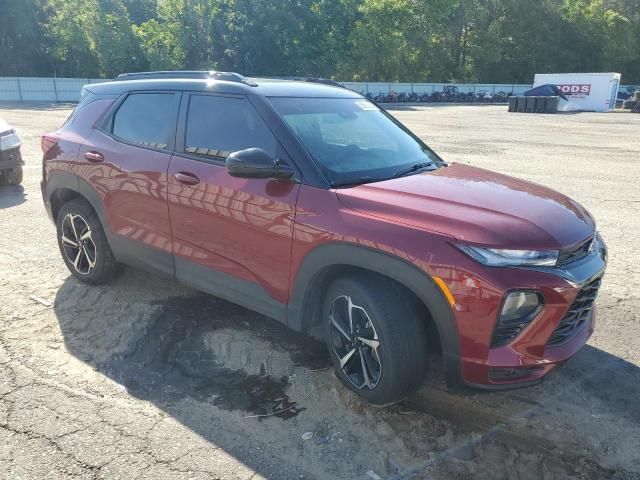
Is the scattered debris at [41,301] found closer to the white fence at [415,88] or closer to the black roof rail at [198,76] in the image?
the black roof rail at [198,76]

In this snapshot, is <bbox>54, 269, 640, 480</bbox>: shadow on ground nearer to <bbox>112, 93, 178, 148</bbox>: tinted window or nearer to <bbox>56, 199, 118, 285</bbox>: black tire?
<bbox>56, 199, 118, 285</bbox>: black tire

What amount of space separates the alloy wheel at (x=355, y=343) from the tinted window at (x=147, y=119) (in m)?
1.86

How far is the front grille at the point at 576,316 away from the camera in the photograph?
2.74m

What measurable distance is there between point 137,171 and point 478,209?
99.3 inches

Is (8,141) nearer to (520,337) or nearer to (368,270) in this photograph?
(368,270)

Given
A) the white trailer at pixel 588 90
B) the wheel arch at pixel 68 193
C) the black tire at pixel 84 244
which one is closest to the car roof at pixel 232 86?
the wheel arch at pixel 68 193

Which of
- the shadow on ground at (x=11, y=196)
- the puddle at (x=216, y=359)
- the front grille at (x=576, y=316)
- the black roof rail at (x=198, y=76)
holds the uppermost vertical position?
the black roof rail at (x=198, y=76)

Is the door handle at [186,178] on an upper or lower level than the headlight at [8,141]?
upper

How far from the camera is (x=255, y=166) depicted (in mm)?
3078

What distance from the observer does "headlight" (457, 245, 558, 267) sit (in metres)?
2.58

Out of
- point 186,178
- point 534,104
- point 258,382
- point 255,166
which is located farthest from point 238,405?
point 534,104

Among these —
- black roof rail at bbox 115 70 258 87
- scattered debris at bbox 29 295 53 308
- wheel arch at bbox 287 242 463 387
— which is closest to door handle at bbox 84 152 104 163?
black roof rail at bbox 115 70 258 87

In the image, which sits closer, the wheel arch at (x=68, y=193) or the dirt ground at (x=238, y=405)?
the dirt ground at (x=238, y=405)

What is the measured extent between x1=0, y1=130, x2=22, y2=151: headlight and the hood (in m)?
7.27
